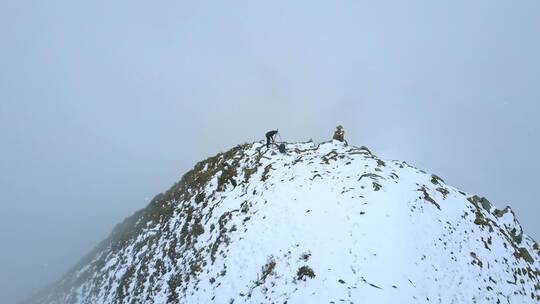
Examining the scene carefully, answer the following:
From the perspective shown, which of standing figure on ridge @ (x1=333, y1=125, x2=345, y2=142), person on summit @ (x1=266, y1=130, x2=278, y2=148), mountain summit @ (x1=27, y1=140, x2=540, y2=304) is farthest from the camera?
standing figure on ridge @ (x1=333, y1=125, x2=345, y2=142)

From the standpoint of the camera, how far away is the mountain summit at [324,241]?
20.0 metres

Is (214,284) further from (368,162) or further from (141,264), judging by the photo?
(368,162)

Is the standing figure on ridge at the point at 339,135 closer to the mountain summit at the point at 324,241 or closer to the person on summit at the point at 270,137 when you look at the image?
the mountain summit at the point at 324,241

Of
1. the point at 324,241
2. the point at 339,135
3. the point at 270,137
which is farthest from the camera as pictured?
the point at 339,135

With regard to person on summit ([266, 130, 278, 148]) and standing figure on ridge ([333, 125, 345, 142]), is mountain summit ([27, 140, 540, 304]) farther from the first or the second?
person on summit ([266, 130, 278, 148])

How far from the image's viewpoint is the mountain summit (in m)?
20.0

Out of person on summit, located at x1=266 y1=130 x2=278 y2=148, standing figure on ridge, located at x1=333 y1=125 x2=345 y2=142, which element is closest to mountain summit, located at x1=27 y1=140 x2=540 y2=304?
standing figure on ridge, located at x1=333 y1=125 x2=345 y2=142

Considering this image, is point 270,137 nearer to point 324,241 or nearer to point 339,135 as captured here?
point 339,135

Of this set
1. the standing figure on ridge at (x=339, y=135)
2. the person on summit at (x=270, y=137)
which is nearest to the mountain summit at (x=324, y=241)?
the standing figure on ridge at (x=339, y=135)

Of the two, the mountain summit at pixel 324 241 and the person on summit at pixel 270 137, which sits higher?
the person on summit at pixel 270 137

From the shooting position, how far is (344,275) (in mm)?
19344

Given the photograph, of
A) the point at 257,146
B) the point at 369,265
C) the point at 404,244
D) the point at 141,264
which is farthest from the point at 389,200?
the point at 141,264

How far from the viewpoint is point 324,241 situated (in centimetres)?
2173

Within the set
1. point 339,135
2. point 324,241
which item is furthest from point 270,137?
point 324,241
